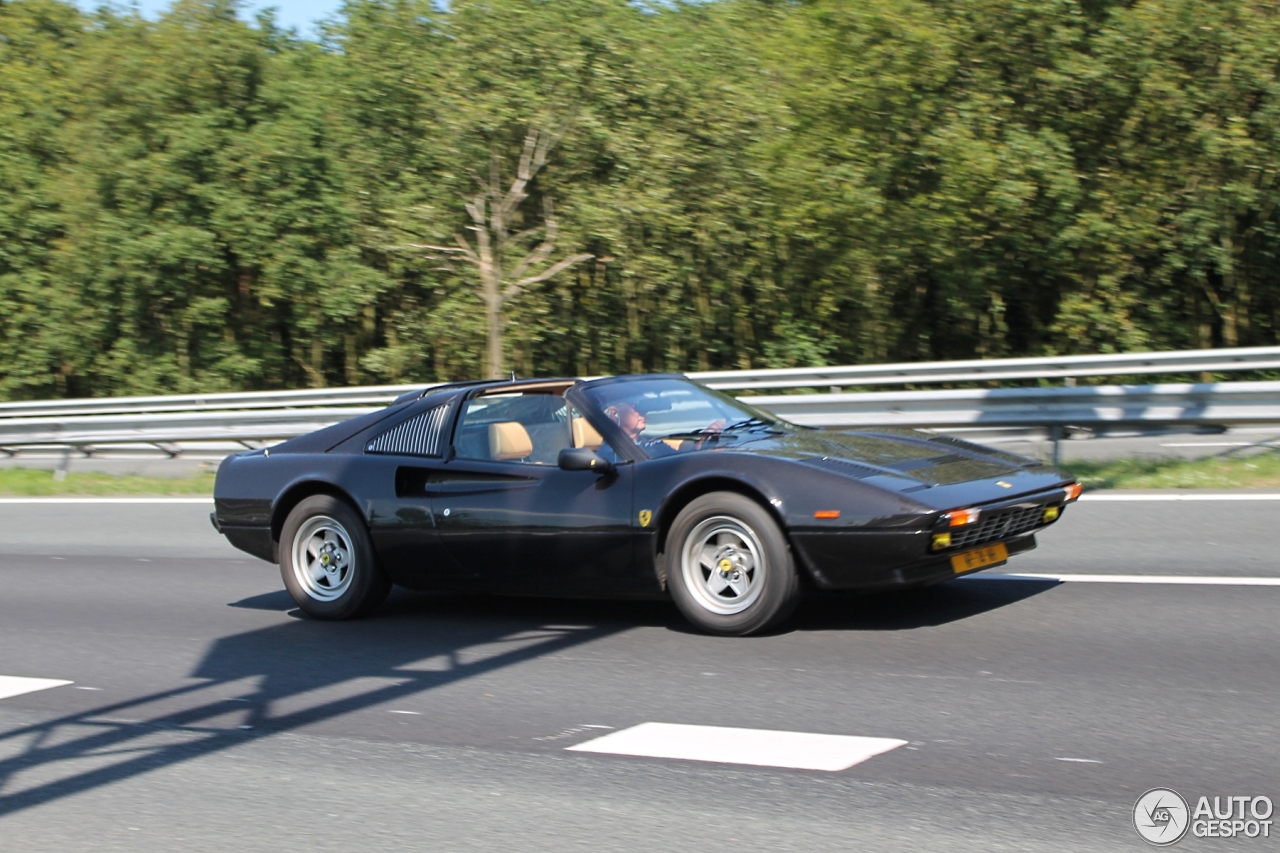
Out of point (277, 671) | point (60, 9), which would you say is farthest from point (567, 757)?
point (60, 9)

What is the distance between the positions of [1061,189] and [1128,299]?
193 centimetres

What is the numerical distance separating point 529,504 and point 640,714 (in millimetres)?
1793

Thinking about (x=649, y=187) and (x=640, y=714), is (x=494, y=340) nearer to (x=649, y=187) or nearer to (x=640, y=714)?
(x=649, y=187)

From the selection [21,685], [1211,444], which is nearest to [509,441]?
[21,685]

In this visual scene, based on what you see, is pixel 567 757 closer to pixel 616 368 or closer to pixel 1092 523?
pixel 1092 523

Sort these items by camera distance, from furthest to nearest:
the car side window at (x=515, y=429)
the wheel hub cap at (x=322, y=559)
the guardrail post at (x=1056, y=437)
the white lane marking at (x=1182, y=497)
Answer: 1. the guardrail post at (x=1056, y=437)
2. the white lane marking at (x=1182, y=497)
3. the wheel hub cap at (x=322, y=559)
4. the car side window at (x=515, y=429)

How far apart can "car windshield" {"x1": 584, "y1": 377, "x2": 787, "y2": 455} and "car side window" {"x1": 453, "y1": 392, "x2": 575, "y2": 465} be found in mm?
232

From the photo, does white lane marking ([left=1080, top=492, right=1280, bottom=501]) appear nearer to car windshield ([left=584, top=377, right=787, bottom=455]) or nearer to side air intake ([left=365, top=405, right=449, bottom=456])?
car windshield ([left=584, top=377, right=787, bottom=455])

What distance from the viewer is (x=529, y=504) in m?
6.65

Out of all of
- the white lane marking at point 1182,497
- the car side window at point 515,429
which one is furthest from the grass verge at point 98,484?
the white lane marking at point 1182,497

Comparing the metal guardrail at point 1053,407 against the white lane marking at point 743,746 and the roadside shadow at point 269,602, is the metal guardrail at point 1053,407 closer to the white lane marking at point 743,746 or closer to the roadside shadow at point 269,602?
the roadside shadow at point 269,602

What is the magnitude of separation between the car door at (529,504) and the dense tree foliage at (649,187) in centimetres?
1354

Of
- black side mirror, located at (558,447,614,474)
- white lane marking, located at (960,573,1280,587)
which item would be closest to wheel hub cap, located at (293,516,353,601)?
black side mirror, located at (558,447,614,474)

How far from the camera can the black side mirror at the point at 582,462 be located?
6395 mm
